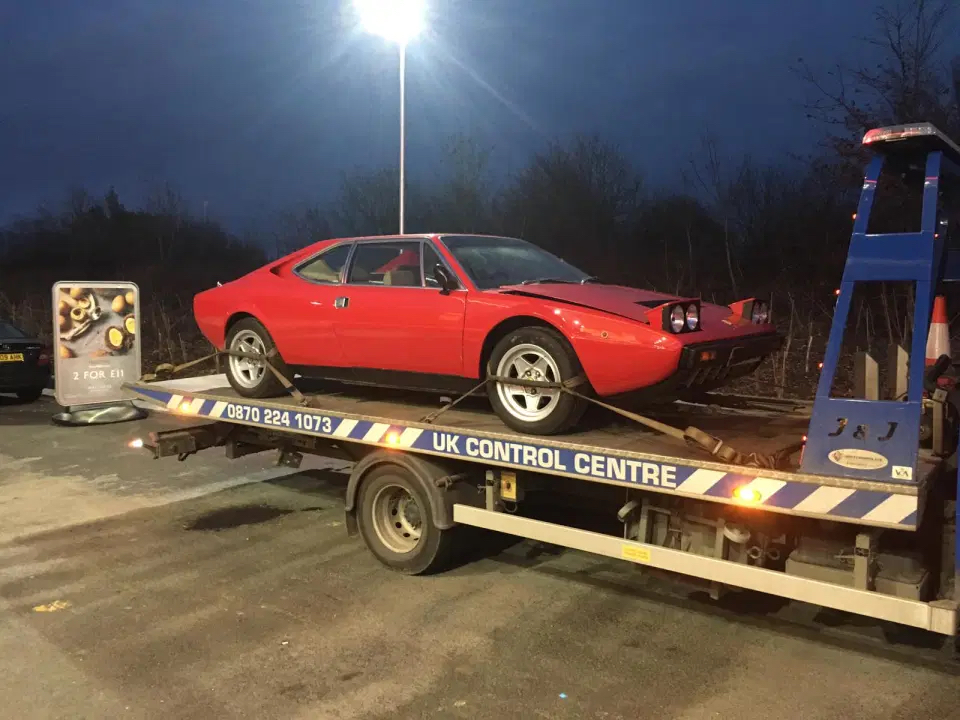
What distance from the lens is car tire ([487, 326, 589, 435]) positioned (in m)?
4.57

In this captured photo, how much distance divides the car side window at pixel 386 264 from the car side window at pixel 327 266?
0.13 meters

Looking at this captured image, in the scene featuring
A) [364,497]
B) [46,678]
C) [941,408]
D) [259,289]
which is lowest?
[46,678]

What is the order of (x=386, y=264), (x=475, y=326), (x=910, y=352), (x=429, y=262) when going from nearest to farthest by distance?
(x=910, y=352)
(x=475, y=326)
(x=429, y=262)
(x=386, y=264)

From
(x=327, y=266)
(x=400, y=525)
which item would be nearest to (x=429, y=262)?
(x=327, y=266)

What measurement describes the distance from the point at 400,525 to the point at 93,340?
7.04 meters

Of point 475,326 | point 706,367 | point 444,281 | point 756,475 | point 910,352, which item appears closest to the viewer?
point 910,352

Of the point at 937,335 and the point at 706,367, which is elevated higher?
the point at 937,335

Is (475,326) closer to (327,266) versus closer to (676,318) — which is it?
(676,318)

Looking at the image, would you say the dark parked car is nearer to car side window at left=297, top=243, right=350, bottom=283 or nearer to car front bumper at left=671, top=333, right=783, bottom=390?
car side window at left=297, top=243, right=350, bottom=283

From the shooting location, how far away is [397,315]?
534cm

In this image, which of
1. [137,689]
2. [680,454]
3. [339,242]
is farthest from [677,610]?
[339,242]

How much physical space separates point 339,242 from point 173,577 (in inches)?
106

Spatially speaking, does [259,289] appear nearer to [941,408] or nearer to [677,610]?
[677,610]

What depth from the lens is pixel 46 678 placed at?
12.7 ft
